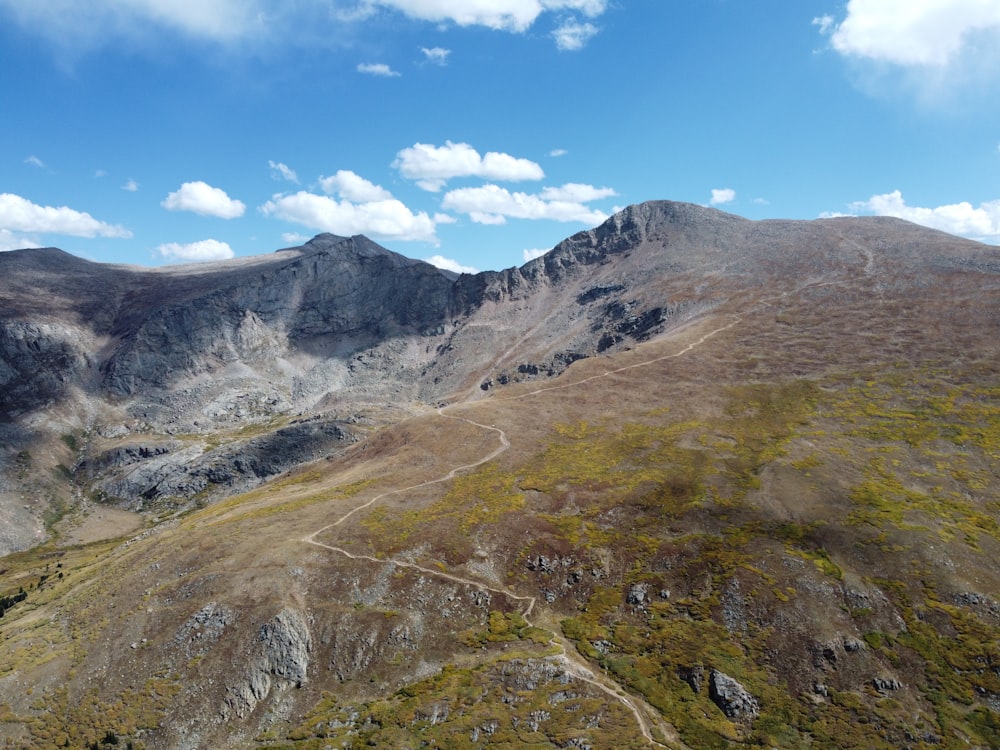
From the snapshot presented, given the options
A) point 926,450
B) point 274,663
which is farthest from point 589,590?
point 926,450

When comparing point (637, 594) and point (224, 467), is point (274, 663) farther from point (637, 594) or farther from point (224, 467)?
point (224, 467)

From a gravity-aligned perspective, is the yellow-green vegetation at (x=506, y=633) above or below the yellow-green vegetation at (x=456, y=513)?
below

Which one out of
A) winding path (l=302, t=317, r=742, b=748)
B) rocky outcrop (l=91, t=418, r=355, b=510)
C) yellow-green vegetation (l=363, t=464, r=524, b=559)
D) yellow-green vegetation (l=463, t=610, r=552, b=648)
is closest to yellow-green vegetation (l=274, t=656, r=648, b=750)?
winding path (l=302, t=317, r=742, b=748)

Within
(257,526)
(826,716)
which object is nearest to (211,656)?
(257,526)

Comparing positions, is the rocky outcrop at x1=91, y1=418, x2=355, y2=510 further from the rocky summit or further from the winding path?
the winding path

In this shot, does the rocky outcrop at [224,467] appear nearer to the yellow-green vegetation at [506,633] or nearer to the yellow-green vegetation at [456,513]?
the yellow-green vegetation at [456,513]

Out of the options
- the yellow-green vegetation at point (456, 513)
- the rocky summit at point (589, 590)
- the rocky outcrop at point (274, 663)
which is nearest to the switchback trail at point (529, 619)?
the rocky summit at point (589, 590)

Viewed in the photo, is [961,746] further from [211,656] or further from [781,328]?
[781,328]
